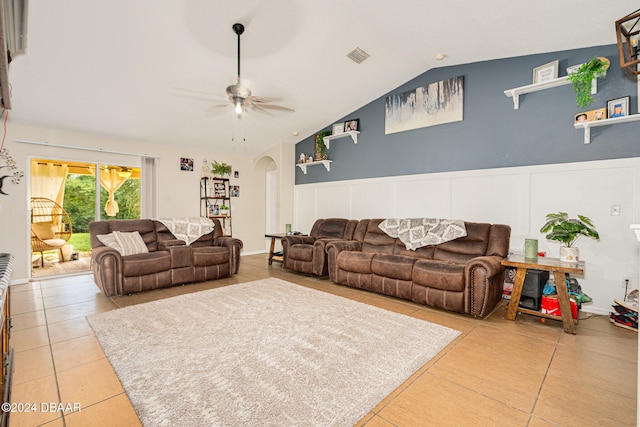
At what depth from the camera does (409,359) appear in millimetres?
2139

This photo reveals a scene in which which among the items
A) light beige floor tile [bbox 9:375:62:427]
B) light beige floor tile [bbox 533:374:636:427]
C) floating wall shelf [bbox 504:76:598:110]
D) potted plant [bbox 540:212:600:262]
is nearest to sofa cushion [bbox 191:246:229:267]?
light beige floor tile [bbox 9:375:62:427]

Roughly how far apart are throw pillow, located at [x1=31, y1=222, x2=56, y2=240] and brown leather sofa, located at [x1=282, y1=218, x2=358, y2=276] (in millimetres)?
3941

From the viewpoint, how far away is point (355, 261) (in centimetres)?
400

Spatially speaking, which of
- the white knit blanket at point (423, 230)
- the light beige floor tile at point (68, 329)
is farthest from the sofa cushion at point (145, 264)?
the white knit blanket at point (423, 230)

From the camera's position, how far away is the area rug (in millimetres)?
1605

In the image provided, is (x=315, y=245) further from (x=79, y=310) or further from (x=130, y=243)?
(x=79, y=310)

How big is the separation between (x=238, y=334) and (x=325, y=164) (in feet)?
13.1

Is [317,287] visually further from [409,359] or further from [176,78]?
[176,78]

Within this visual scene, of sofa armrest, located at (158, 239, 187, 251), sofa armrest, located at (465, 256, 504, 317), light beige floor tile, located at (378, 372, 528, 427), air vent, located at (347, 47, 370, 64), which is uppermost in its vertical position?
air vent, located at (347, 47, 370, 64)

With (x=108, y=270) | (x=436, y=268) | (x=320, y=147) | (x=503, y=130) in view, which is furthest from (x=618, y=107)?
(x=108, y=270)

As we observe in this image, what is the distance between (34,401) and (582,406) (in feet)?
10.3

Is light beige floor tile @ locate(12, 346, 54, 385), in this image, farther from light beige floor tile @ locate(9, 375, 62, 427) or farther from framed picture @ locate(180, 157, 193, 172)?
framed picture @ locate(180, 157, 193, 172)

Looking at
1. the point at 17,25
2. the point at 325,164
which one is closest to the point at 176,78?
the point at 17,25

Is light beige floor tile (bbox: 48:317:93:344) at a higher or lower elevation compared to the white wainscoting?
lower
